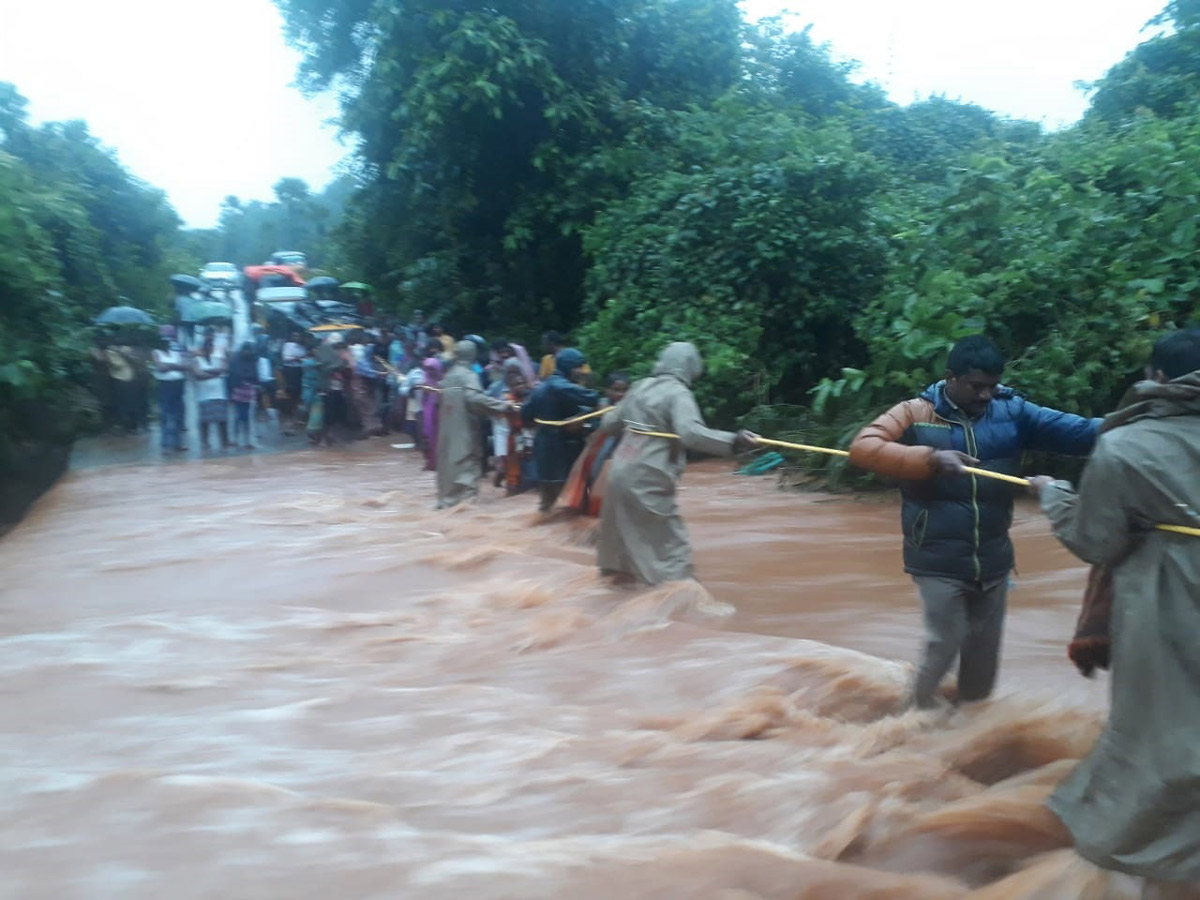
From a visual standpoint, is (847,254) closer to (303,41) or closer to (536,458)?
(536,458)

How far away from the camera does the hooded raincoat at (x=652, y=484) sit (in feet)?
23.4

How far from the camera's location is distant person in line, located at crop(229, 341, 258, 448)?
18000 mm

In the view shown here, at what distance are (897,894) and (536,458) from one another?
703cm

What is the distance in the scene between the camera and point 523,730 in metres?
5.52

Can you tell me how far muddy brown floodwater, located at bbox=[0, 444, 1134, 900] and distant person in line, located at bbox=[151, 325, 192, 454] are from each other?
756cm

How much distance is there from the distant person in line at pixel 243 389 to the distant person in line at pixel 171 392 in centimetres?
77

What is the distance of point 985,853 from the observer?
12.3ft

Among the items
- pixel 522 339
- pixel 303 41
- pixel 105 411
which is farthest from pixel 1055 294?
pixel 303 41

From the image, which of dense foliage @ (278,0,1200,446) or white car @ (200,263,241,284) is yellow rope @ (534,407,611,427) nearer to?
dense foliage @ (278,0,1200,446)

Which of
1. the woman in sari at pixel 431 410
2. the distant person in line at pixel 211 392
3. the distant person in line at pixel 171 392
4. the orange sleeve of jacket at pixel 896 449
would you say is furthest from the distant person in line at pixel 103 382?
the orange sleeve of jacket at pixel 896 449

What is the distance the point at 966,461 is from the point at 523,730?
2469 mm

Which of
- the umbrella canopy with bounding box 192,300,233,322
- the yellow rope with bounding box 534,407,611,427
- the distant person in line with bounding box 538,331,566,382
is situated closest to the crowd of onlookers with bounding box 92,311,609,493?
the distant person in line with bounding box 538,331,566,382

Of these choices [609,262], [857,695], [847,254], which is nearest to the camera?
[857,695]

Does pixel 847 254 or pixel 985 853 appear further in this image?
pixel 847 254
